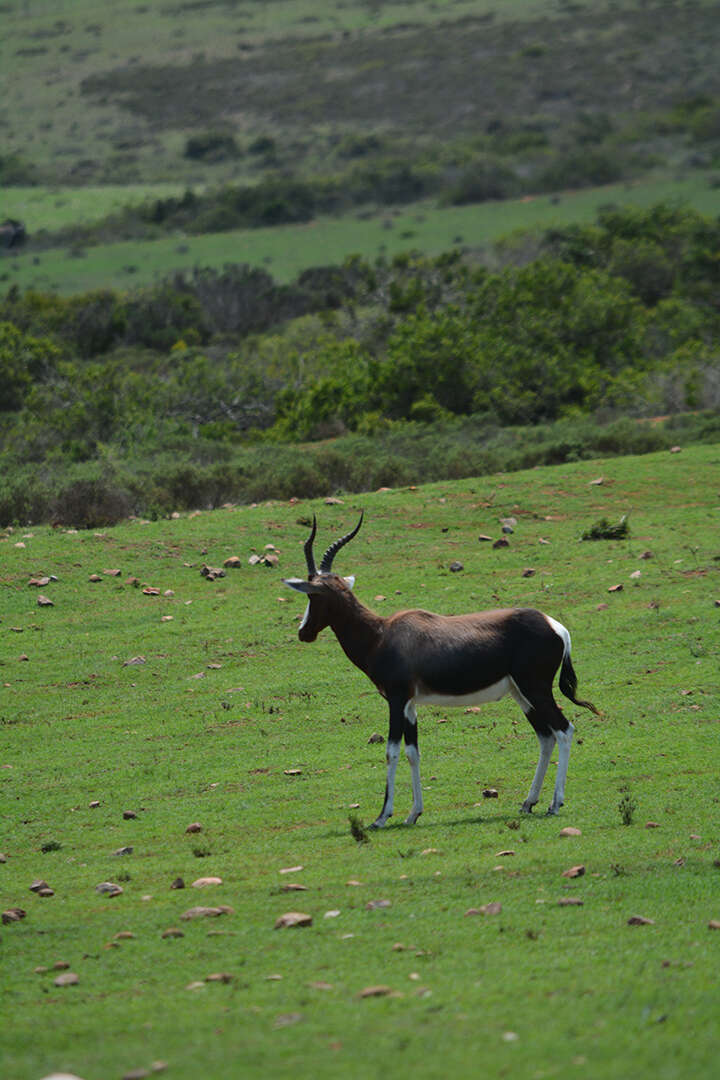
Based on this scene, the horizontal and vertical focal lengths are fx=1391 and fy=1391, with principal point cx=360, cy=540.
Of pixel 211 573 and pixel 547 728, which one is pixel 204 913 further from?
pixel 211 573

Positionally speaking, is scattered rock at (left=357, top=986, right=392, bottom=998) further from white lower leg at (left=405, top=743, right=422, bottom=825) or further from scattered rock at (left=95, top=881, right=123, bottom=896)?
white lower leg at (left=405, top=743, right=422, bottom=825)

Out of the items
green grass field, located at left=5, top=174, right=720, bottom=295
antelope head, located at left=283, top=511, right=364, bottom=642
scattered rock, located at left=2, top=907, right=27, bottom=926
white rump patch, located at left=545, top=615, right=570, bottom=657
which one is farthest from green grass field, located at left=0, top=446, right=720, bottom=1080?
green grass field, located at left=5, top=174, right=720, bottom=295

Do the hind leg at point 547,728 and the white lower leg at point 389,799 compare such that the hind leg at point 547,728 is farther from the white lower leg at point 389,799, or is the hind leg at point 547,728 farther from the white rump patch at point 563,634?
the white lower leg at point 389,799

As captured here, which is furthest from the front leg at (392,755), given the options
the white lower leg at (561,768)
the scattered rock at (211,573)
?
the scattered rock at (211,573)

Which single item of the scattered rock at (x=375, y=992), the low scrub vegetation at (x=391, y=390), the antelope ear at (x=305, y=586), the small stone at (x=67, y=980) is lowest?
the low scrub vegetation at (x=391, y=390)

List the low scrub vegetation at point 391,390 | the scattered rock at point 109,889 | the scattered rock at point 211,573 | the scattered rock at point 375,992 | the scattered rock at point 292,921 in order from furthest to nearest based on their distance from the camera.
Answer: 1. the low scrub vegetation at point 391,390
2. the scattered rock at point 211,573
3. the scattered rock at point 109,889
4. the scattered rock at point 292,921
5. the scattered rock at point 375,992

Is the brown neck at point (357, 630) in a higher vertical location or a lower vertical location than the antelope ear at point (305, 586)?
lower

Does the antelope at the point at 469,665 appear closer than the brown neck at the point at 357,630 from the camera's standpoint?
Yes

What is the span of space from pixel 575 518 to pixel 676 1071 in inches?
762

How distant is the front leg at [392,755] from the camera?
11234 mm

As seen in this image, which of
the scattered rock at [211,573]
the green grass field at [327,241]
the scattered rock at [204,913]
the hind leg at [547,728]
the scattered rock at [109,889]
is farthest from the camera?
the green grass field at [327,241]

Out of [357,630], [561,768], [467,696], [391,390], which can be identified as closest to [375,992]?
[561,768]

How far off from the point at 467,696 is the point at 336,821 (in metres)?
1.51

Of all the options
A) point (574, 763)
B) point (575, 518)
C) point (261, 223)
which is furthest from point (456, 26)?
point (574, 763)
